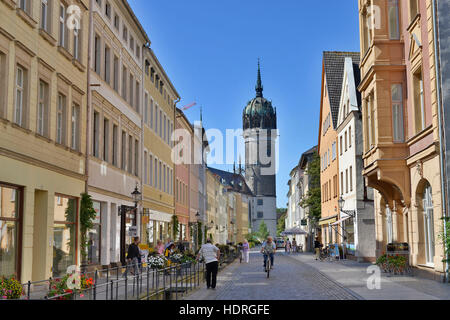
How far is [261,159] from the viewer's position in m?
177

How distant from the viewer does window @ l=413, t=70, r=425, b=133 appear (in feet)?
76.7

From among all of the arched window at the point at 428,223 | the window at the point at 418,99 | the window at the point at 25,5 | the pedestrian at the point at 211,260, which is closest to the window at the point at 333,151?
the window at the point at 418,99

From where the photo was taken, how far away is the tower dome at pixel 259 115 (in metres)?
175

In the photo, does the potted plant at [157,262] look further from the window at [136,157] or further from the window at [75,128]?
the window at [136,157]

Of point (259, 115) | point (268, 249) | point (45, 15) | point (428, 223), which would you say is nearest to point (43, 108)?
point (45, 15)

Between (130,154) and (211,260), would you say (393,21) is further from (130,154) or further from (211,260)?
(130,154)

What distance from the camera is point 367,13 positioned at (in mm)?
28281

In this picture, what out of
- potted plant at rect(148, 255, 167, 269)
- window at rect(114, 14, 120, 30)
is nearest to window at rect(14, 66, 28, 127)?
potted plant at rect(148, 255, 167, 269)

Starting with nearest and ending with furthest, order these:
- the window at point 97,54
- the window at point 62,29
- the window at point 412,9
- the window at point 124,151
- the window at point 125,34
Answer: the window at point 62,29, the window at point 412,9, the window at point 97,54, the window at point 124,151, the window at point 125,34

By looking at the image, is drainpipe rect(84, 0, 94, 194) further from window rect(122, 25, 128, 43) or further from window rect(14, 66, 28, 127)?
window rect(122, 25, 128, 43)

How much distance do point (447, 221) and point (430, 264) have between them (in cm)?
368

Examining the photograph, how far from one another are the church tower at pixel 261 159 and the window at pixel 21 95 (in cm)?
15273

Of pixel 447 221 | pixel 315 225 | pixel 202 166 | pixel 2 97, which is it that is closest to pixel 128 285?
pixel 2 97

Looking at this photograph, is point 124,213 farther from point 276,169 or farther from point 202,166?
point 276,169
